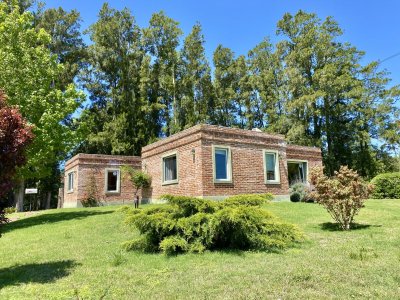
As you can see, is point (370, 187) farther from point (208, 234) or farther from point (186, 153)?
point (186, 153)

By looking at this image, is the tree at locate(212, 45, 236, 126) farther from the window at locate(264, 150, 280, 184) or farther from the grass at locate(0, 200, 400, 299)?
the grass at locate(0, 200, 400, 299)

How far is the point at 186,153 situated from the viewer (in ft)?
52.9

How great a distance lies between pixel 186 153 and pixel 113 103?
21758 mm

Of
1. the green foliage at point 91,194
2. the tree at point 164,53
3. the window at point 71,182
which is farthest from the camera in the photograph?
the tree at point 164,53

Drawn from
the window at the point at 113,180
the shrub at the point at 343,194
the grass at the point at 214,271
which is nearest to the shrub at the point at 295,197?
the shrub at the point at 343,194

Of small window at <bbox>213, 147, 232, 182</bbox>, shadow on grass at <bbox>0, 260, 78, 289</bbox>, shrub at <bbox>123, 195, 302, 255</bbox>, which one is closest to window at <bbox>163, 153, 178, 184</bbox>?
small window at <bbox>213, 147, 232, 182</bbox>

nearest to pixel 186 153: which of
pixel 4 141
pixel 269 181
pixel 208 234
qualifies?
pixel 269 181

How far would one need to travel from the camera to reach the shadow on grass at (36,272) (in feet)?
18.0

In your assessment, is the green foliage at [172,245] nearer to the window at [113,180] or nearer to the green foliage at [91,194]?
the green foliage at [91,194]

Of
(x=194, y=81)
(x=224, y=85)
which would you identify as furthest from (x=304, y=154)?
(x=224, y=85)

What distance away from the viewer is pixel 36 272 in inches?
236

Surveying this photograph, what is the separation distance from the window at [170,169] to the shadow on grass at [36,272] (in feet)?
34.5

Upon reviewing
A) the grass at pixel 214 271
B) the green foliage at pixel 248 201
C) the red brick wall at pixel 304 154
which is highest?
the red brick wall at pixel 304 154

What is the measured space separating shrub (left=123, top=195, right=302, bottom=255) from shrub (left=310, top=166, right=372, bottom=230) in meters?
2.09
